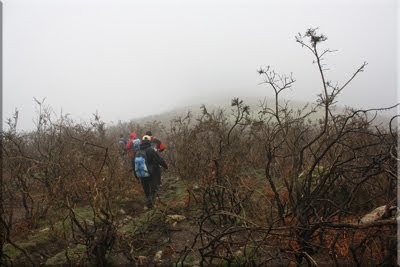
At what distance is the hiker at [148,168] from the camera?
6785mm

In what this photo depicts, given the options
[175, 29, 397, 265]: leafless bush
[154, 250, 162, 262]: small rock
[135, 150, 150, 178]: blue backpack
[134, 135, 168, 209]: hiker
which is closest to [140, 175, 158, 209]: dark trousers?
[134, 135, 168, 209]: hiker

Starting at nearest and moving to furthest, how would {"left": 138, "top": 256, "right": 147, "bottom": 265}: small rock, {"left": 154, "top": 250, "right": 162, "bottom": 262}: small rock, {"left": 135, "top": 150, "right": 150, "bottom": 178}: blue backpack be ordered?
{"left": 138, "top": 256, "right": 147, "bottom": 265}: small rock, {"left": 154, "top": 250, "right": 162, "bottom": 262}: small rock, {"left": 135, "top": 150, "right": 150, "bottom": 178}: blue backpack

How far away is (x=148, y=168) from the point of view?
6.88 meters

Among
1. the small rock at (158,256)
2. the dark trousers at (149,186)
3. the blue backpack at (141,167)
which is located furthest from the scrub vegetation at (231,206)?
the blue backpack at (141,167)

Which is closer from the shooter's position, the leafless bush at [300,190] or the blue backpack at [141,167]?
the leafless bush at [300,190]

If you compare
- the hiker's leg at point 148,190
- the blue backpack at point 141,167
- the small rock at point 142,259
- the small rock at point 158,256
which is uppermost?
the blue backpack at point 141,167

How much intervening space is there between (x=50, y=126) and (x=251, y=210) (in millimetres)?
6788

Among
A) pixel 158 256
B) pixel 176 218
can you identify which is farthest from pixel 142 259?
pixel 176 218

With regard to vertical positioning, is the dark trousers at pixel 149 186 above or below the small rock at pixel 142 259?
above

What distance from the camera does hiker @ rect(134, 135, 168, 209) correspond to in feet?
22.3

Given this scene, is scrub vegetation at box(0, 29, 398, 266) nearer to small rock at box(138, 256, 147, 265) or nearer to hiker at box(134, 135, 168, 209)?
small rock at box(138, 256, 147, 265)

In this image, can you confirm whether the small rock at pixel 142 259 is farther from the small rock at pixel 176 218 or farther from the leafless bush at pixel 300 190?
the small rock at pixel 176 218

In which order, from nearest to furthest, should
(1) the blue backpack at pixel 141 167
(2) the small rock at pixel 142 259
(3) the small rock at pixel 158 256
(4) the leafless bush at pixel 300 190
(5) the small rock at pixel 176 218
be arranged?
(4) the leafless bush at pixel 300 190
(2) the small rock at pixel 142 259
(3) the small rock at pixel 158 256
(5) the small rock at pixel 176 218
(1) the blue backpack at pixel 141 167

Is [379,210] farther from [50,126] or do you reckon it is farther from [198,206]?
[50,126]
